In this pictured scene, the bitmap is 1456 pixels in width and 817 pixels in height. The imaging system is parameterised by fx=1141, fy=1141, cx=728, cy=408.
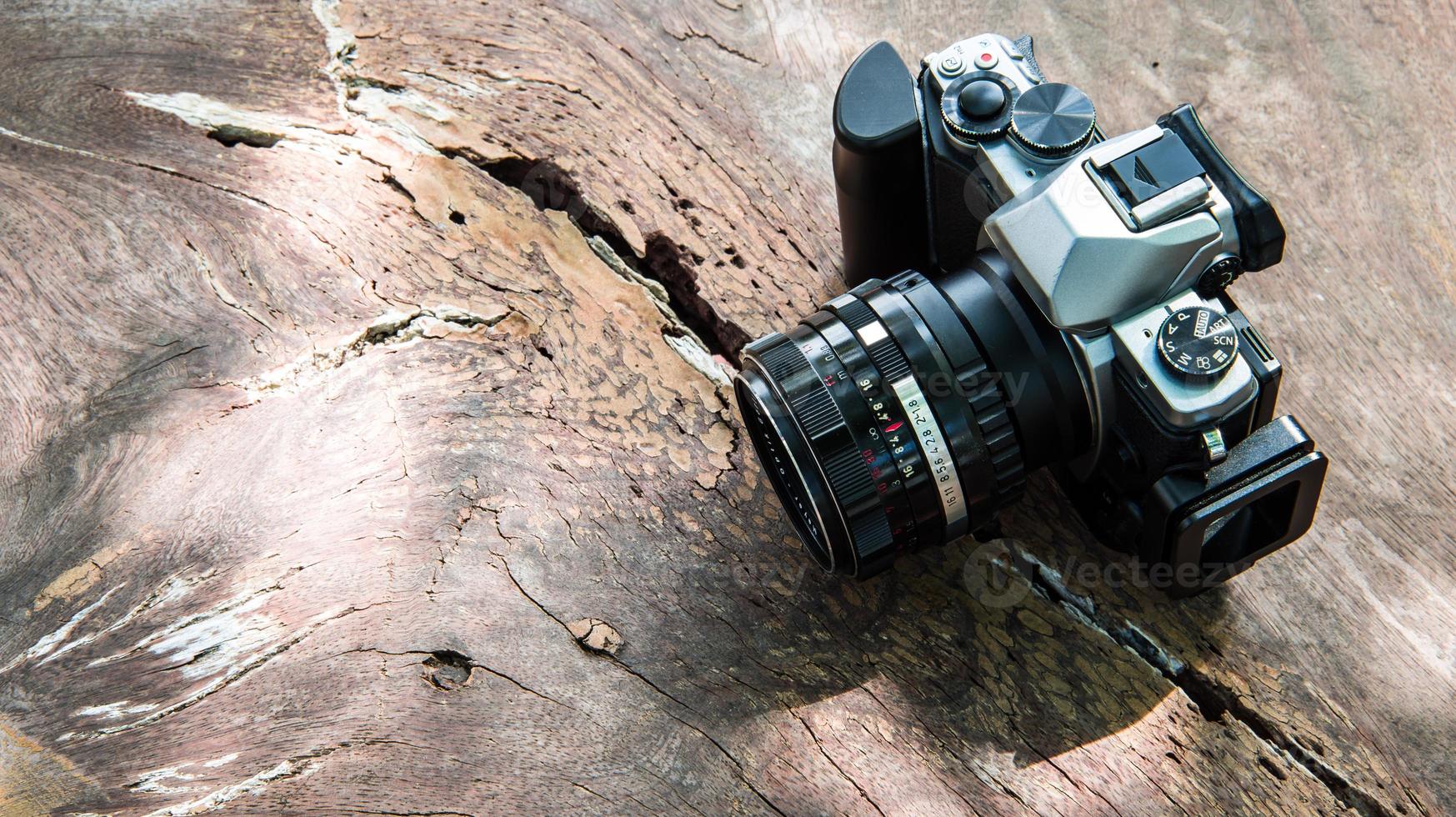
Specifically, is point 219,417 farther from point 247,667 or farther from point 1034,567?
point 1034,567

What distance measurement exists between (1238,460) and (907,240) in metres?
0.49

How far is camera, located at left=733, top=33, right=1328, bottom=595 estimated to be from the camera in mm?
1124

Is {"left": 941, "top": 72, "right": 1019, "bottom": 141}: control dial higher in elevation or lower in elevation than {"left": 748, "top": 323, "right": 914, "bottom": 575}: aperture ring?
higher

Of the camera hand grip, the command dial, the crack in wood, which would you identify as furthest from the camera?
the camera hand grip

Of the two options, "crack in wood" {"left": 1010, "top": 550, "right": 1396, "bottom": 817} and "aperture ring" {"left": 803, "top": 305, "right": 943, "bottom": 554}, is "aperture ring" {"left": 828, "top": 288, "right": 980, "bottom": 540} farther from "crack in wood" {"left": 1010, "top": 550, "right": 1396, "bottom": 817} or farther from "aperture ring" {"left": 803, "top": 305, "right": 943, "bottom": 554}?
"crack in wood" {"left": 1010, "top": 550, "right": 1396, "bottom": 817}

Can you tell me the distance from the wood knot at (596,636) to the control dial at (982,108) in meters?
0.68

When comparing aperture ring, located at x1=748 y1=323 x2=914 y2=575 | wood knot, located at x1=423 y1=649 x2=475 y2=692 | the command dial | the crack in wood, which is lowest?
the crack in wood

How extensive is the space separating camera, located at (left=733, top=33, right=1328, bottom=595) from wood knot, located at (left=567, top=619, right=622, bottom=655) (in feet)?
0.77

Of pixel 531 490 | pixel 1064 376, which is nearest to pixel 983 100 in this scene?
pixel 1064 376

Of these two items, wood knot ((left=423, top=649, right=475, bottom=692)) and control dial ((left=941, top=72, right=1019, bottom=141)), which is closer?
wood knot ((left=423, top=649, right=475, bottom=692))

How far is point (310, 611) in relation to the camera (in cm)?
114

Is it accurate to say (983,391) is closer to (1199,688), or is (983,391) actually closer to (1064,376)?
(1064,376)

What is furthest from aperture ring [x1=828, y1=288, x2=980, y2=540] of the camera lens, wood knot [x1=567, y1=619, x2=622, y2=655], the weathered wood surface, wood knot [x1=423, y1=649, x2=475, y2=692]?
wood knot [x1=423, y1=649, x2=475, y2=692]

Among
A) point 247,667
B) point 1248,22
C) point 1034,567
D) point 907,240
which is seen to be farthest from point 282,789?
point 1248,22
